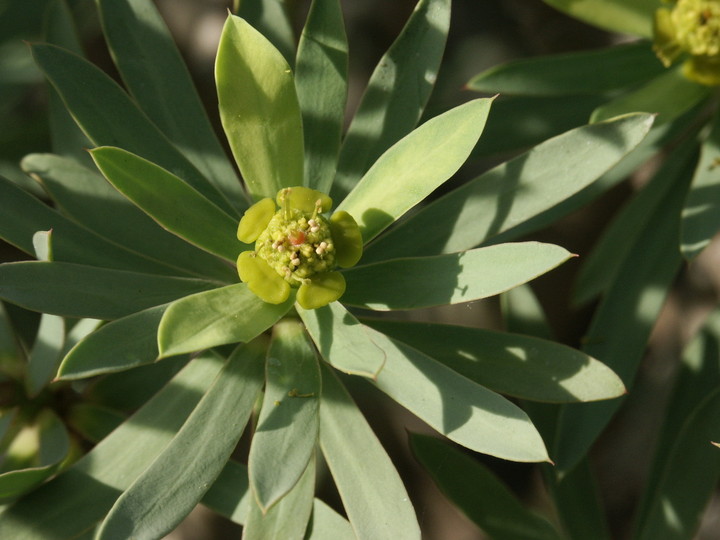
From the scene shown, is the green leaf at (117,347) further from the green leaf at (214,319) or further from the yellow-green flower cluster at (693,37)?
the yellow-green flower cluster at (693,37)

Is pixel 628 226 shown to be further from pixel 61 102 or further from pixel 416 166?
pixel 61 102

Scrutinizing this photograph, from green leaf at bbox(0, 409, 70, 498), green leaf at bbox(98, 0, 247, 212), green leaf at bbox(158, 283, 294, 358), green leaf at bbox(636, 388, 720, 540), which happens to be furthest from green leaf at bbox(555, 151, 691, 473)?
green leaf at bbox(0, 409, 70, 498)

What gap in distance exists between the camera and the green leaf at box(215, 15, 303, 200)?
3.33 feet

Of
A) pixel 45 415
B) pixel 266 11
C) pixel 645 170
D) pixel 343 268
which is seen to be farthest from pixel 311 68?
pixel 645 170

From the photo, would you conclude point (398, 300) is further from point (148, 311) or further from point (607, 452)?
point (607, 452)

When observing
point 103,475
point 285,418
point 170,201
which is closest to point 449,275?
point 285,418

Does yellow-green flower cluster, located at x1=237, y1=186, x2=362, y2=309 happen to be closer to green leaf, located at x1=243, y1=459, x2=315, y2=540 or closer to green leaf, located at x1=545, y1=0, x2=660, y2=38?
green leaf, located at x1=243, y1=459, x2=315, y2=540

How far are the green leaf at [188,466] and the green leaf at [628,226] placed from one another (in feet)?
2.73

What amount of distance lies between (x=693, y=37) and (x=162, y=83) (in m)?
0.91

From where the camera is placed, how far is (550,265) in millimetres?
921

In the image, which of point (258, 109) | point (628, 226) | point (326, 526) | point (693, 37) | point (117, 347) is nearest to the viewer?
point (117, 347)

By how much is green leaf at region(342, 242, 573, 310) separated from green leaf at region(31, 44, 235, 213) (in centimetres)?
29

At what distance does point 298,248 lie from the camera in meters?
1.06

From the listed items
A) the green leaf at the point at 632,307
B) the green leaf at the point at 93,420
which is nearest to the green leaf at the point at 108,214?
the green leaf at the point at 93,420
